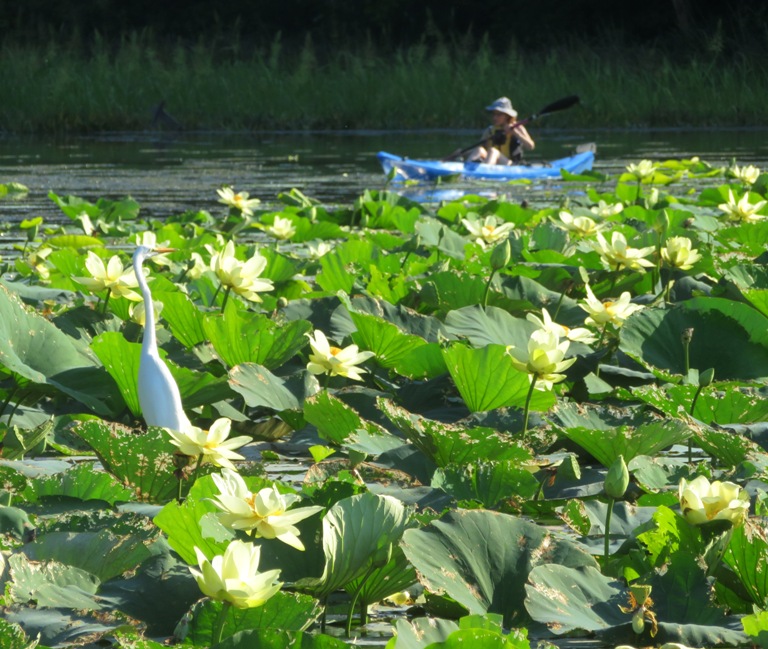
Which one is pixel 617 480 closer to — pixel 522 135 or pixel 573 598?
pixel 573 598

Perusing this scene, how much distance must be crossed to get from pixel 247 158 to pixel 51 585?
9756mm

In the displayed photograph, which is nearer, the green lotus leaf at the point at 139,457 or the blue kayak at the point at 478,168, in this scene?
the green lotus leaf at the point at 139,457

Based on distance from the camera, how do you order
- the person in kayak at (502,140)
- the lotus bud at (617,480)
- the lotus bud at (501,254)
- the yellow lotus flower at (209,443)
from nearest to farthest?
the lotus bud at (617,480), the yellow lotus flower at (209,443), the lotus bud at (501,254), the person in kayak at (502,140)

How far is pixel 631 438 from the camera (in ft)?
5.61

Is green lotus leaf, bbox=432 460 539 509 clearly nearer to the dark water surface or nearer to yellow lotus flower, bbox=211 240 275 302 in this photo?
yellow lotus flower, bbox=211 240 275 302

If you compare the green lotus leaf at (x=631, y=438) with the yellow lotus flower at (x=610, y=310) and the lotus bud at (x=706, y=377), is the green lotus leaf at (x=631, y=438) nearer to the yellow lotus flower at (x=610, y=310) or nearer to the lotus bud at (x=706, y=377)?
the lotus bud at (x=706, y=377)

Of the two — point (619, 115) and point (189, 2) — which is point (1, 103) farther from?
point (189, 2)

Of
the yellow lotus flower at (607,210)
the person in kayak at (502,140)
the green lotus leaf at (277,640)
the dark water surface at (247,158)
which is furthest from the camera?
the person in kayak at (502,140)

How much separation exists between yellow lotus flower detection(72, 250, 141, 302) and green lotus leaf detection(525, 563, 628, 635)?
1.34 metres

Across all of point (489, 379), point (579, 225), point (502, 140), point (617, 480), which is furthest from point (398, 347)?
point (502, 140)

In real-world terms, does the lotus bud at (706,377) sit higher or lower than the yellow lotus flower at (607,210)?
higher

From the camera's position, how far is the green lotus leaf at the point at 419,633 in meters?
1.11

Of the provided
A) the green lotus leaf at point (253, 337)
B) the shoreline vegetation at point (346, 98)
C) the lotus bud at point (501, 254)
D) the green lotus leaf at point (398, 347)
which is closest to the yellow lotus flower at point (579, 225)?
the lotus bud at point (501, 254)

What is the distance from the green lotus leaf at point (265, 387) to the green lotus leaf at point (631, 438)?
Result: 1.77ft
